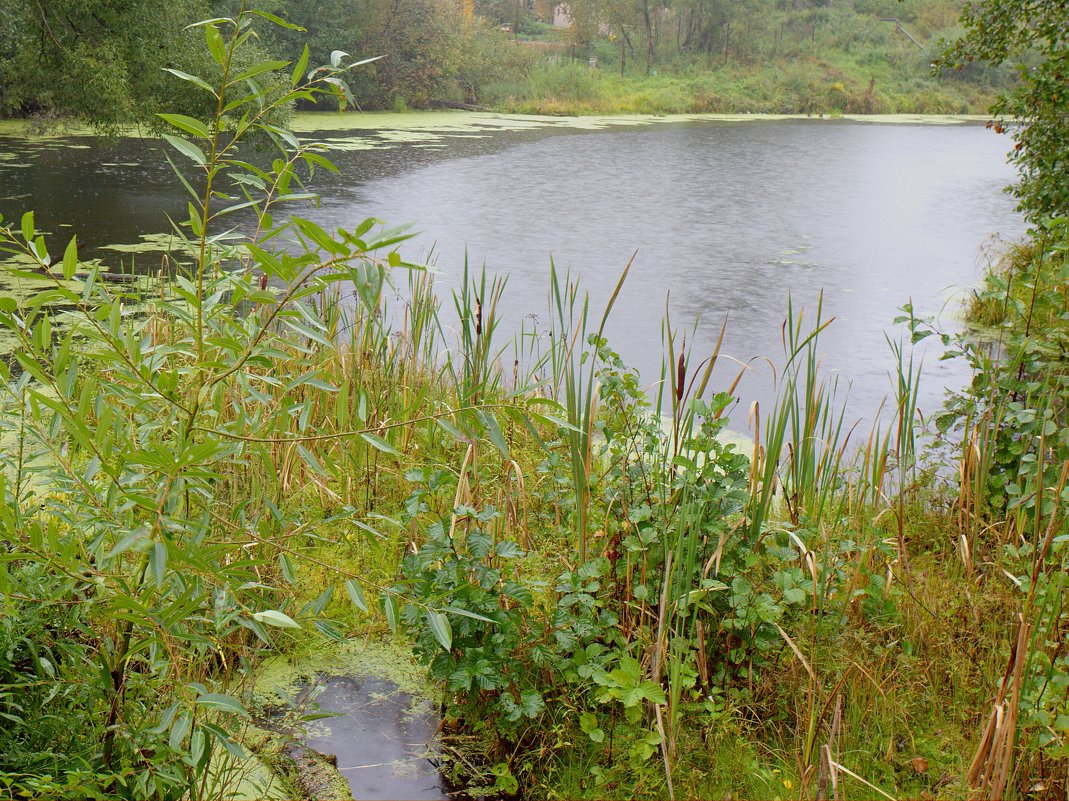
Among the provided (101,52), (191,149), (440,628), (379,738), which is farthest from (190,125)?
(101,52)

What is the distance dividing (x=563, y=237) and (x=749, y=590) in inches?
262

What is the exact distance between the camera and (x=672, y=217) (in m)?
9.49

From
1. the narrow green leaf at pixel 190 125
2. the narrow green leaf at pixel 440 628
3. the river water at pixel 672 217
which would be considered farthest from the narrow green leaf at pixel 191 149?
the river water at pixel 672 217

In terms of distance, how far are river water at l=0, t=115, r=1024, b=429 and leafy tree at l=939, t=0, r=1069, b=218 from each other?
1.05m

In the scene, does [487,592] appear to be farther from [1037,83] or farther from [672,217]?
[672,217]

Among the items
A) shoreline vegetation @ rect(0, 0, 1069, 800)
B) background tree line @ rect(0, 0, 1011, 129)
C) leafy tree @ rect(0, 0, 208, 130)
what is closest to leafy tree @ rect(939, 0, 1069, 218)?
shoreline vegetation @ rect(0, 0, 1069, 800)

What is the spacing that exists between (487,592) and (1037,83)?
417 centimetres

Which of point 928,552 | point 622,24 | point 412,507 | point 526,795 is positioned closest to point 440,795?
point 526,795

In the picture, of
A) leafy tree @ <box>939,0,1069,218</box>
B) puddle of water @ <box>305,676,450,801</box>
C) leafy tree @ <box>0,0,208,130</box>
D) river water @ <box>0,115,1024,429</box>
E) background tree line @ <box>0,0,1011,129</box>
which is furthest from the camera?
background tree line @ <box>0,0,1011,129</box>

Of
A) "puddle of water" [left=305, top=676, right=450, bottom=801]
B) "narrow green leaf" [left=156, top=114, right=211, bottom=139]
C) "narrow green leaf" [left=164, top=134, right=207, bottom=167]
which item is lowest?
"puddle of water" [left=305, top=676, right=450, bottom=801]

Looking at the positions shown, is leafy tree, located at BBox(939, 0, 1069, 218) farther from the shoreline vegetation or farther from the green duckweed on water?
the green duckweed on water

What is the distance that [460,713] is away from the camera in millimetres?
1896

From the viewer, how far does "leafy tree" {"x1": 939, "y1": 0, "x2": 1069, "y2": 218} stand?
15.1ft

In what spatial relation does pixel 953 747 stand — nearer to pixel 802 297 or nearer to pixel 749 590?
pixel 749 590
